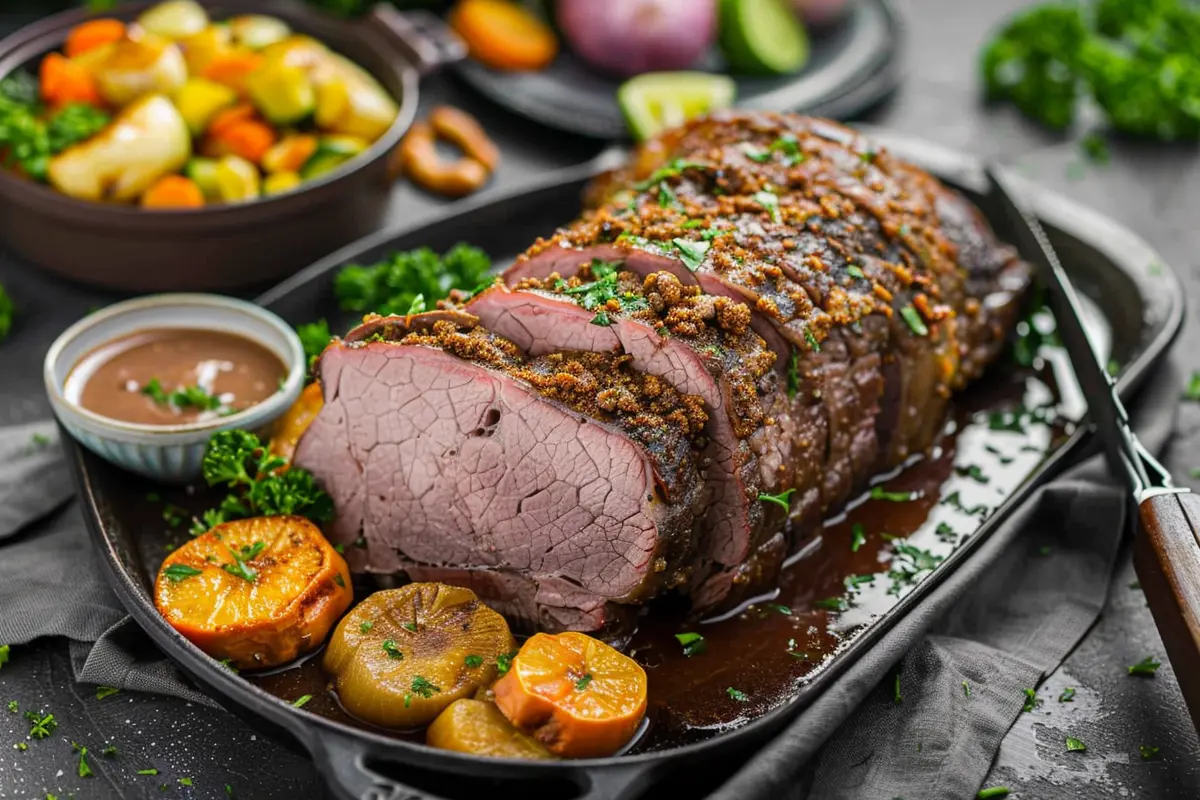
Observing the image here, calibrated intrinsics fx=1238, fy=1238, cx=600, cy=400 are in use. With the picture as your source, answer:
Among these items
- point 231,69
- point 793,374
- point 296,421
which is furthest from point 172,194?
point 793,374

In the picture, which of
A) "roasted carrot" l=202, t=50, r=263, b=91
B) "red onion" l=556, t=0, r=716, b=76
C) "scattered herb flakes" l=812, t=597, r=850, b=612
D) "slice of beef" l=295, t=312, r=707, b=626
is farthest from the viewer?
"red onion" l=556, t=0, r=716, b=76

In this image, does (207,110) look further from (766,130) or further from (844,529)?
(844,529)

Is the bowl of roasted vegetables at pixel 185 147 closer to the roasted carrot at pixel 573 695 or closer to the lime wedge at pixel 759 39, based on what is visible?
the lime wedge at pixel 759 39

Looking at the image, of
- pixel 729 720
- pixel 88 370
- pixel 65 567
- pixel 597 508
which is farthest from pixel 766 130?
pixel 65 567

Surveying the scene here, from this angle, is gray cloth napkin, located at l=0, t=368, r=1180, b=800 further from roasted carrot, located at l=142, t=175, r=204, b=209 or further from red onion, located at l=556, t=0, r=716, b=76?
red onion, located at l=556, t=0, r=716, b=76

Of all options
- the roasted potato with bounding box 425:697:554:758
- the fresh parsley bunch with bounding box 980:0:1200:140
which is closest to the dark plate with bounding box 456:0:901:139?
the fresh parsley bunch with bounding box 980:0:1200:140

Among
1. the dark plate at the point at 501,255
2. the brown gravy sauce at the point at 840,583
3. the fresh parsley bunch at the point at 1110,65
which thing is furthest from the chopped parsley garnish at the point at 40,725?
the fresh parsley bunch at the point at 1110,65
